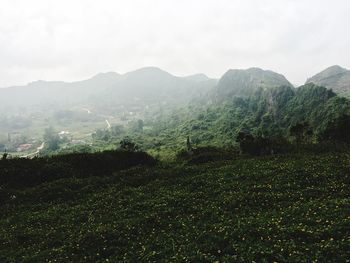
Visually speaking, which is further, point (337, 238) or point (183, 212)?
point (183, 212)

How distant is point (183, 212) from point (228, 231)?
263 inches

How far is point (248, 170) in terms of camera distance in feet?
130

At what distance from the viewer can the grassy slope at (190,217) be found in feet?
64.8

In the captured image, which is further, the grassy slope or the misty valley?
the misty valley

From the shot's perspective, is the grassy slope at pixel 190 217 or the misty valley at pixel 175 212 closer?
the grassy slope at pixel 190 217

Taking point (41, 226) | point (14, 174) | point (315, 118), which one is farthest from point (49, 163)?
point (315, 118)

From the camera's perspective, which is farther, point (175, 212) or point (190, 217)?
point (175, 212)

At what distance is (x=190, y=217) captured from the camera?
2633 cm

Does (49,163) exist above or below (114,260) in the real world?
above

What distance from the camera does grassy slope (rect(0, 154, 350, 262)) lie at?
Result: 19750 mm

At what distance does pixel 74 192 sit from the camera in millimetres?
36969

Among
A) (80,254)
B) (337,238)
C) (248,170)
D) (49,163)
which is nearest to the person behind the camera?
(337,238)

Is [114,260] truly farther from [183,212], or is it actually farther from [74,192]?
[74,192]

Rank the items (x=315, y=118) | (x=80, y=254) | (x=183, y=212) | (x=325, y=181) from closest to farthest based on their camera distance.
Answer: (x=80, y=254) < (x=183, y=212) < (x=325, y=181) < (x=315, y=118)
